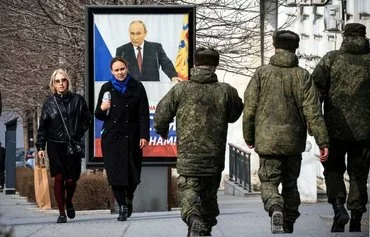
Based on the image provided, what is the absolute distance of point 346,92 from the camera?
12.3m

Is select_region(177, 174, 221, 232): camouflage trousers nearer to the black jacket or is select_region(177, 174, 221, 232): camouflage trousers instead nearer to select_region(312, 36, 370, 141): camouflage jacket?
select_region(312, 36, 370, 141): camouflage jacket

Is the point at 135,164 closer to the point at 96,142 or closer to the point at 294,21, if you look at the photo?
the point at 96,142

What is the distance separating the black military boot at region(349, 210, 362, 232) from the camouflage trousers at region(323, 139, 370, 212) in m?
0.08

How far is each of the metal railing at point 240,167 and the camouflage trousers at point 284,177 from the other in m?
18.1

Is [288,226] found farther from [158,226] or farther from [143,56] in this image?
[143,56]

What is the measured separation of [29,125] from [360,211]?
41478mm

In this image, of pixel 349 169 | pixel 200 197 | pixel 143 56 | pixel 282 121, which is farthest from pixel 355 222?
pixel 143 56

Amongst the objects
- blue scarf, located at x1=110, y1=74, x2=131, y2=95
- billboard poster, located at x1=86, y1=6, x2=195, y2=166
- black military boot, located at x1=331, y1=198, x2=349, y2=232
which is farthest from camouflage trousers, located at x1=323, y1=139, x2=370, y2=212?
billboard poster, located at x1=86, y1=6, x2=195, y2=166

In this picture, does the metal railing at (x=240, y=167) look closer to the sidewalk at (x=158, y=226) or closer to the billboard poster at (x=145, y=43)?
the billboard poster at (x=145, y=43)

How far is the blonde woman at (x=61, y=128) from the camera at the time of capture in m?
15.1

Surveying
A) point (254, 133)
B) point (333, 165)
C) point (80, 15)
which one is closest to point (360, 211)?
point (333, 165)

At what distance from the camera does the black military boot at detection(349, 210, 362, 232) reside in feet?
40.4

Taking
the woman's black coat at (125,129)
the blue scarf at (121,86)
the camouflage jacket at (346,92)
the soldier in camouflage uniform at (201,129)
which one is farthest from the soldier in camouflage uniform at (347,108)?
the blue scarf at (121,86)

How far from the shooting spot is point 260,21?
1202 inches
